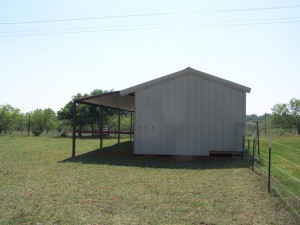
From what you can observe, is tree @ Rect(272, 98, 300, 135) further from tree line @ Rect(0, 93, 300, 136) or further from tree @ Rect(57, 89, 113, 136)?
tree @ Rect(57, 89, 113, 136)

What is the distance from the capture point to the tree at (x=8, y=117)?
168 ft

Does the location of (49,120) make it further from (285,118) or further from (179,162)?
(179,162)

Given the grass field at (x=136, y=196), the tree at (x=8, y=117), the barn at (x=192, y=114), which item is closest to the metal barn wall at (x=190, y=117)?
the barn at (x=192, y=114)

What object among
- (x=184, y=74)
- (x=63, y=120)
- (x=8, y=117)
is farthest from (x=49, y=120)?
(x=184, y=74)

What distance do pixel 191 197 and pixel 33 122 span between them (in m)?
51.6

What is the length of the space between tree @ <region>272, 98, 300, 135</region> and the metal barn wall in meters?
47.4

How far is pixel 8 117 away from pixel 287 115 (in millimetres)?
47174

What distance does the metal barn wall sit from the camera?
48.0 feet

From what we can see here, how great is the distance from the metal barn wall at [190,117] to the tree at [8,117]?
4256cm

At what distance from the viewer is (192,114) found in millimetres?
14742

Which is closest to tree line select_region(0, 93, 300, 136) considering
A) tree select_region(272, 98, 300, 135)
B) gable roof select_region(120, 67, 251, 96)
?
tree select_region(272, 98, 300, 135)

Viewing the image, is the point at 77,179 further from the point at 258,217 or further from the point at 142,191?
the point at 258,217

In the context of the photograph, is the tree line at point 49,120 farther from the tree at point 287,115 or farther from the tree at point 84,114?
the tree at point 287,115

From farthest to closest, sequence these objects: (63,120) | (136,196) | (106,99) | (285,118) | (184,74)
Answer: (285,118)
(63,120)
(106,99)
(184,74)
(136,196)
